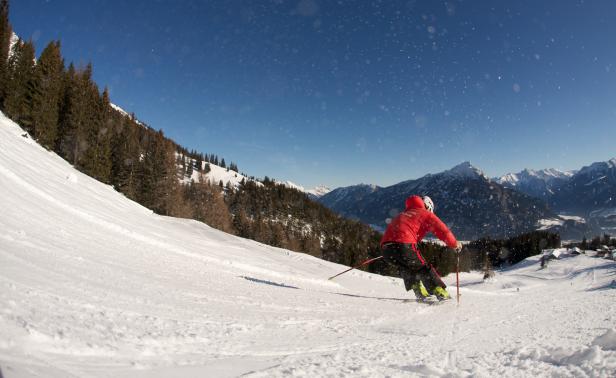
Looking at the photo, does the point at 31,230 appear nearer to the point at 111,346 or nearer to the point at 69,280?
the point at 69,280

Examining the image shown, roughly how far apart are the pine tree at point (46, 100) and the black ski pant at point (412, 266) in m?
44.4

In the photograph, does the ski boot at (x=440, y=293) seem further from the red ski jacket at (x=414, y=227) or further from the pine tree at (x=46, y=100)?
the pine tree at (x=46, y=100)

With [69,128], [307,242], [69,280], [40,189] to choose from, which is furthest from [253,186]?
[69,280]

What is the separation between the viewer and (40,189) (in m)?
13.7

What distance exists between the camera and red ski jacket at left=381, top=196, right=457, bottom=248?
7691 mm

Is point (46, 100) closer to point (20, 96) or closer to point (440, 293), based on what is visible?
point (20, 96)

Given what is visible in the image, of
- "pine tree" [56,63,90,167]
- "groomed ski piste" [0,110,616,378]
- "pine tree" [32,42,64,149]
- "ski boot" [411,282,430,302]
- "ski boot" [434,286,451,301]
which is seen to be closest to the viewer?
"groomed ski piste" [0,110,616,378]

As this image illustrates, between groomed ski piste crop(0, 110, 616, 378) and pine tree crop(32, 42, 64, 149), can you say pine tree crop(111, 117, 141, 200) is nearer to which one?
pine tree crop(32, 42, 64, 149)

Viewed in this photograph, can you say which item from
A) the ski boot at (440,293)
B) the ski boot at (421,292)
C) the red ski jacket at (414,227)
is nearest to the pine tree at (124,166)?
the red ski jacket at (414,227)

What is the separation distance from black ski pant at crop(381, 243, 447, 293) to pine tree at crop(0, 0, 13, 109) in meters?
51.2

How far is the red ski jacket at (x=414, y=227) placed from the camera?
769 centimetres

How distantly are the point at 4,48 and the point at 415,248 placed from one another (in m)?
59.1

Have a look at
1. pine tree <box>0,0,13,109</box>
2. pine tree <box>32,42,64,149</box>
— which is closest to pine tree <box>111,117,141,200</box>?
pine tree <box>32,42,64,149</box>

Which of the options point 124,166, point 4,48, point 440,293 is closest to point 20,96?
point 4,48
